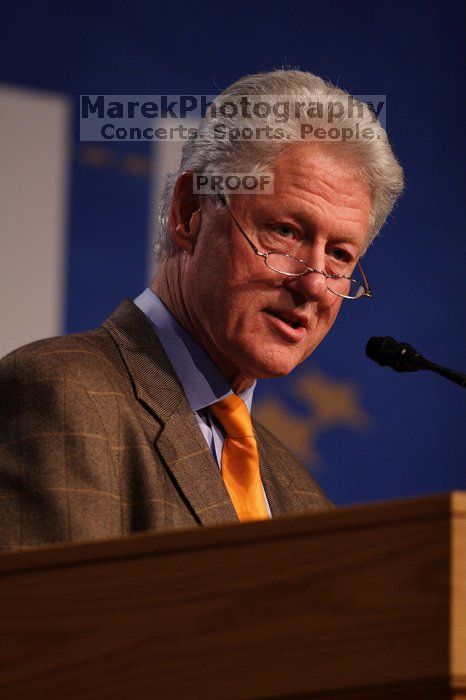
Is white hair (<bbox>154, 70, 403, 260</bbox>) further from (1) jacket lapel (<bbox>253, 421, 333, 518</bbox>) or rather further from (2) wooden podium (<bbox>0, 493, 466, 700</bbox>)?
(2) wooden podium (<bbox>0, 493, 466, 700</bbox>)

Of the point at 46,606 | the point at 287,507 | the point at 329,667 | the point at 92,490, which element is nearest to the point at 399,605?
the point at 329,667

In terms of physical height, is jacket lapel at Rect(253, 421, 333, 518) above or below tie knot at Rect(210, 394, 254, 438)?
below

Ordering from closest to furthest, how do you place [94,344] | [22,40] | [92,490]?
[92,490], [94,344], [22,40]

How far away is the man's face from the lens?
1926 millimetres

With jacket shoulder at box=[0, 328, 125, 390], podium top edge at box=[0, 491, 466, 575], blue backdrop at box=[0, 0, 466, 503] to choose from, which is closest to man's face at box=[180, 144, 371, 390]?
jacket shoulder at box=[0, 328, 125, 390]

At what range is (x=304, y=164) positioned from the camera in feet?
6.48

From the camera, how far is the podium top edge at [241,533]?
0.97 metres

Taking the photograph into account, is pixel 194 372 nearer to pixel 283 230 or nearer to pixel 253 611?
pixel 283 230

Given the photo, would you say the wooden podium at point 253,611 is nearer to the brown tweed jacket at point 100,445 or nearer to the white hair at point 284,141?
the brown tweed jacket at point 100,445

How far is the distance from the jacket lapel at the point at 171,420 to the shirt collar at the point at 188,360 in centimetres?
4

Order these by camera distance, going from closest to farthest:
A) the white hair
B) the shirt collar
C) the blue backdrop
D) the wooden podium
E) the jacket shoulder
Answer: the wooden podium < the jacket shoulder < the shirt collar < the white hair < the blue backdrop

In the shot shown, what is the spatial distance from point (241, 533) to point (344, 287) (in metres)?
→ 1.04

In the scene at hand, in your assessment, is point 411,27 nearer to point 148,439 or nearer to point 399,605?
point 148,439

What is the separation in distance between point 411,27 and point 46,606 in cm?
215
